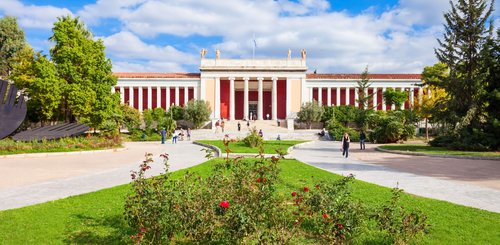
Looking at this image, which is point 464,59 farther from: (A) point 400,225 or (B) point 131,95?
(B) point 131,95

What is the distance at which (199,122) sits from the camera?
50156mm

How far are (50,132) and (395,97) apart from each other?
48464 mm

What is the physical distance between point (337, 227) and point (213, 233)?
5.08 ft

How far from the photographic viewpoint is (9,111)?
2133cm

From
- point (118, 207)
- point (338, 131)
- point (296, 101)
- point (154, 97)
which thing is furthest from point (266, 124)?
point (118, 207)

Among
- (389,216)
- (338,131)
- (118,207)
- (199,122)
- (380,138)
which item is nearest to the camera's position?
(389,216)

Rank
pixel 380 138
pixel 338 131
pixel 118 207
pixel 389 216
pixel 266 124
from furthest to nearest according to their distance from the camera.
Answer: pixel 266 124, pixel 338 131, pixel 380 138, pixel 118 207, pixel 389 216

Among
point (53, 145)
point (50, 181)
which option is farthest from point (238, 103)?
point (50, 181)

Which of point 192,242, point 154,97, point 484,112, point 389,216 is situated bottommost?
point 192,242

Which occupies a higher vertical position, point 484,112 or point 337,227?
point 484,112

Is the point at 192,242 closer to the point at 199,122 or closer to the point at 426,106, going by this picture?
the point at 426,106

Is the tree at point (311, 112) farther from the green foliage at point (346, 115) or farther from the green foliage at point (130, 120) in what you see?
the green foliage at point (130, 120)

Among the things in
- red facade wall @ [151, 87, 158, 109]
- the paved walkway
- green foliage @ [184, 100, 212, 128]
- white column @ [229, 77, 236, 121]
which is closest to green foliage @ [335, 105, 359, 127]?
white column @ [229, 77, 236, 121]

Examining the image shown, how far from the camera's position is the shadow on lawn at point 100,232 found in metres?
5.20
